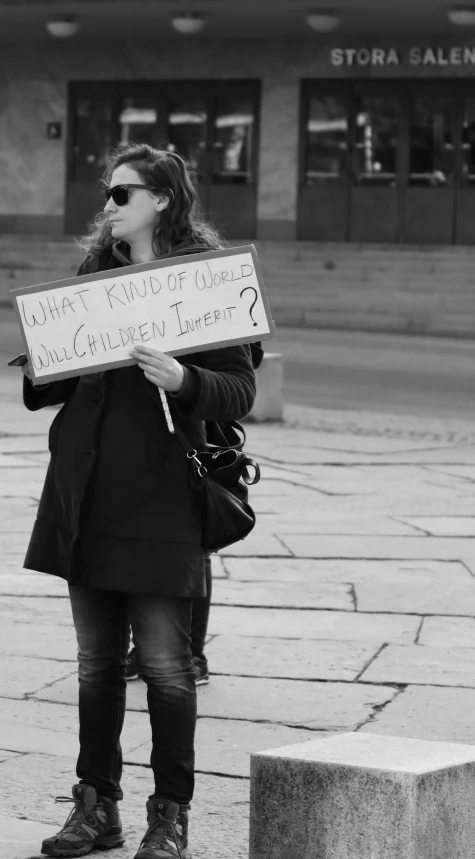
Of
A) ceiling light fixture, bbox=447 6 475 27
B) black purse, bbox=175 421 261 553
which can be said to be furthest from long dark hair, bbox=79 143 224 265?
ceiling light fixture, bbox=447 6 475 27

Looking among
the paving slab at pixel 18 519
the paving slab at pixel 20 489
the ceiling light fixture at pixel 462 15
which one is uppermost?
the ceiling light fixture at pixel 462 15

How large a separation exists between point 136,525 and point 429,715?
63.6 inches

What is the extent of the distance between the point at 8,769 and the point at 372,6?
19289 millimetres

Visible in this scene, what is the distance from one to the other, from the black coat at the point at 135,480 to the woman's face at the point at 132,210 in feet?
1.12

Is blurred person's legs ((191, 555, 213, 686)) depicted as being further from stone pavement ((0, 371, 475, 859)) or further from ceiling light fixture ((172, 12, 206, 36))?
ceiling light fixture ((172, 12, 206, 36))

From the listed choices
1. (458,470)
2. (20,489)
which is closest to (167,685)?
(20,489)

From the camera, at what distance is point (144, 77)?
25688 millimetres

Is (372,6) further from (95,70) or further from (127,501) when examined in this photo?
(127,501)

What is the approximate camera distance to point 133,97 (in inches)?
1021

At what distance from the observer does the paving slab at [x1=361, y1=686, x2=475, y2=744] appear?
179 inches

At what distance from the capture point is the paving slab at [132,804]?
364 cm

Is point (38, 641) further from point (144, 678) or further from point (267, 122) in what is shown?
point (267, 122)

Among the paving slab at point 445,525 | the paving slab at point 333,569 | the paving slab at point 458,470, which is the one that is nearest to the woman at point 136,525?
the paving slab at point 333,569

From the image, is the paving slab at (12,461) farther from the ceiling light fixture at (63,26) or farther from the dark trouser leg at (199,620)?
the ceiling light fixture at (63,26)
